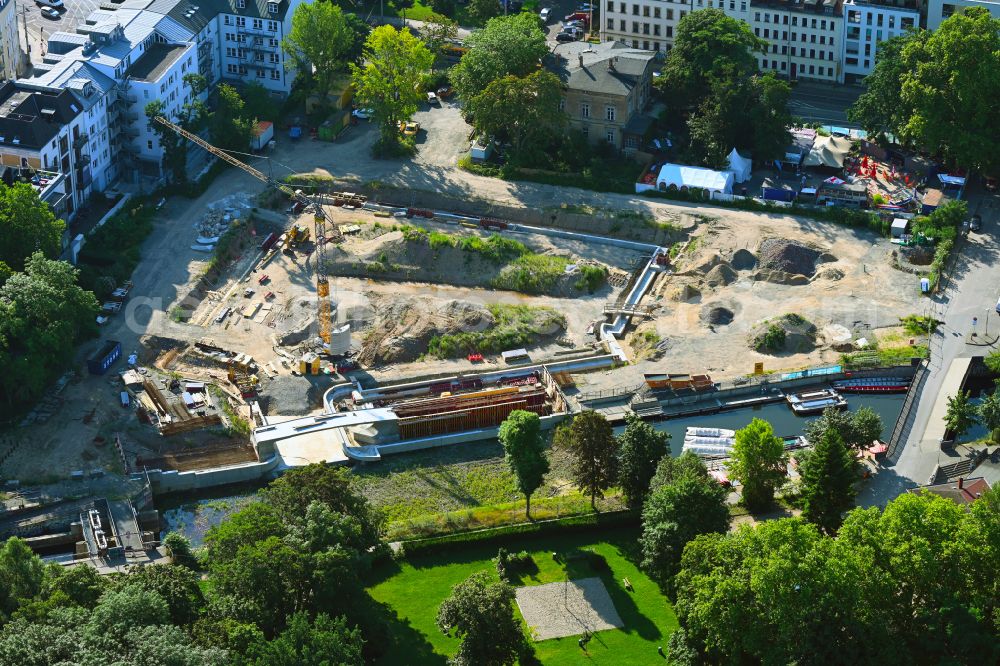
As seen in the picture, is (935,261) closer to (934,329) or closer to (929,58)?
(934,329)

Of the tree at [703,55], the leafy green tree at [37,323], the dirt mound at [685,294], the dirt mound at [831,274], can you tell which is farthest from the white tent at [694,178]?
the leafy green tree at [37,323]

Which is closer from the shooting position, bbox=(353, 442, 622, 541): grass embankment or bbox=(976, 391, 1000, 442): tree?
bbox=(353, 442, 622, 541): grass embankment

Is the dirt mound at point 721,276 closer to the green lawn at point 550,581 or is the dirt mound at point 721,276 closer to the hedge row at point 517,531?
the hedge row at point 517,531

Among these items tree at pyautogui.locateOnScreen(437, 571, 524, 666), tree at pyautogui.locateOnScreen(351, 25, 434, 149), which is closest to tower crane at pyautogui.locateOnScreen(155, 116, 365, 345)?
tree at pyautogui.locateOnScreen(351, 25, 434, 149)

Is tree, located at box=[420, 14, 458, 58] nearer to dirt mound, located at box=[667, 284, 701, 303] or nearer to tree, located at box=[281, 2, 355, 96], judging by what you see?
tree, located at box=[281, 2, 355, 96]

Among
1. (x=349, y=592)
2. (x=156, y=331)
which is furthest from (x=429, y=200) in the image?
(x=349, y=592)

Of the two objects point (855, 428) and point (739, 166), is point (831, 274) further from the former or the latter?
point (855, 428)
